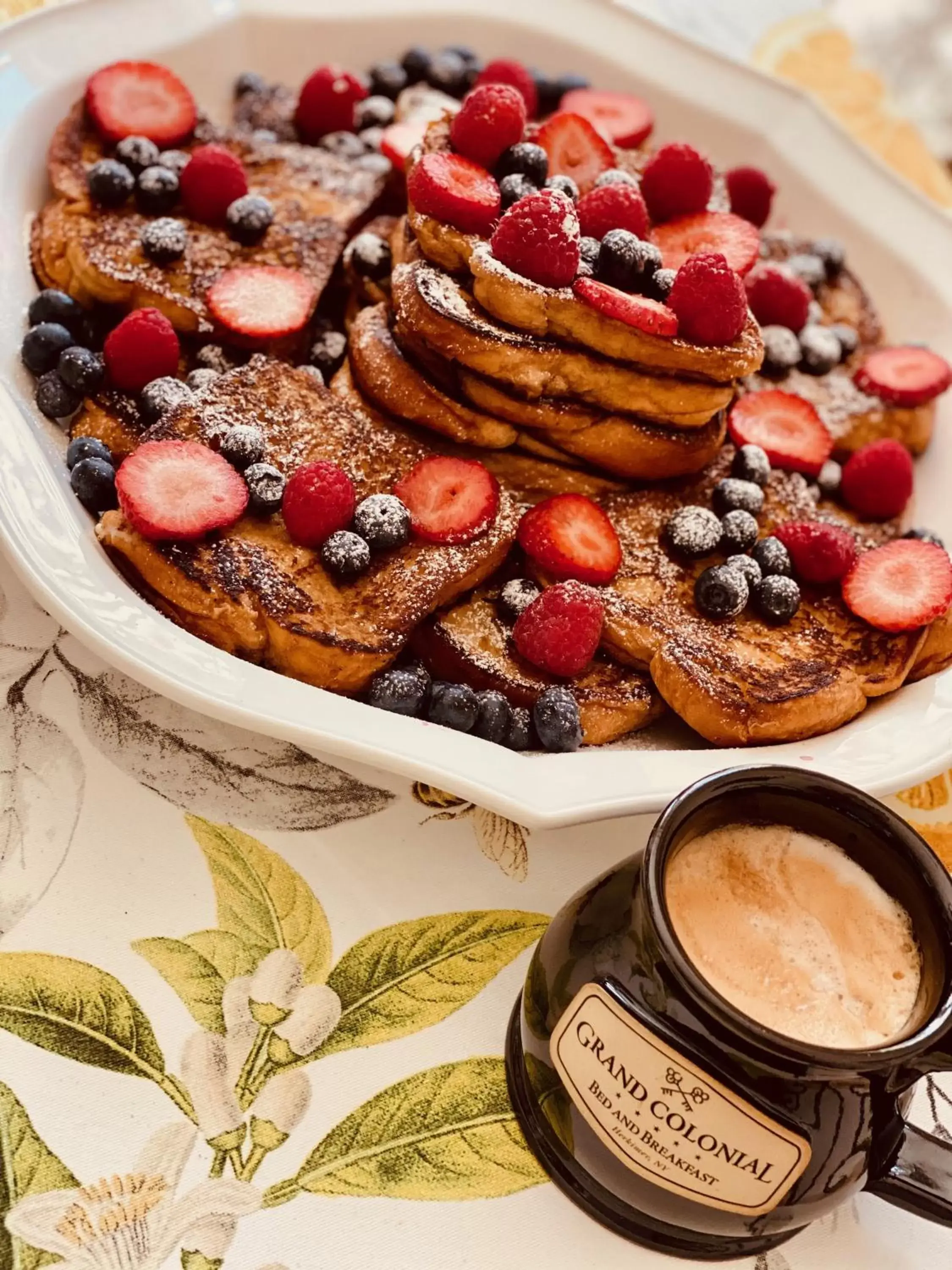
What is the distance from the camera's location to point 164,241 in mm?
1607

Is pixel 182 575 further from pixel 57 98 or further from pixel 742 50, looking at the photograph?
pixel 742 50

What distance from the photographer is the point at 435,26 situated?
2309 mm

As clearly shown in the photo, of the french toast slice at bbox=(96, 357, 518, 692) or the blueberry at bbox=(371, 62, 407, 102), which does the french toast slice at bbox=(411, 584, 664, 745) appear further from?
the blueberry at bbox=(371, 62, 407, 102)

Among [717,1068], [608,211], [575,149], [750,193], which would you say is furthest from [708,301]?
[717,1068]

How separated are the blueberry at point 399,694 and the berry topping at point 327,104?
4.11ft

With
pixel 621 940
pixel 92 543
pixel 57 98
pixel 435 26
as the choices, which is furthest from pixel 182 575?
pixel 435 26

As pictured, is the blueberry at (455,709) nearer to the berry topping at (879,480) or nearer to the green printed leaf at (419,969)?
the green printed leaf at (419,969)

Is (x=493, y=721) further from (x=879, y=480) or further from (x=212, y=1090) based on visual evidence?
(x=879, y=480)

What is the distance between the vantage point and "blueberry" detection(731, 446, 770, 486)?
1.65 meters

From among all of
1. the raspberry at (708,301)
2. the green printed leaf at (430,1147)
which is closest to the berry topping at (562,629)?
the raspberry at (708,301)

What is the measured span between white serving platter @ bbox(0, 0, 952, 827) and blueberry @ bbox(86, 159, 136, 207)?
0.12 m

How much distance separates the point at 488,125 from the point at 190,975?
121cm

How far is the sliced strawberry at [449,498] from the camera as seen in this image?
143cm

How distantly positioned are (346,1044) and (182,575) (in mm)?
561
